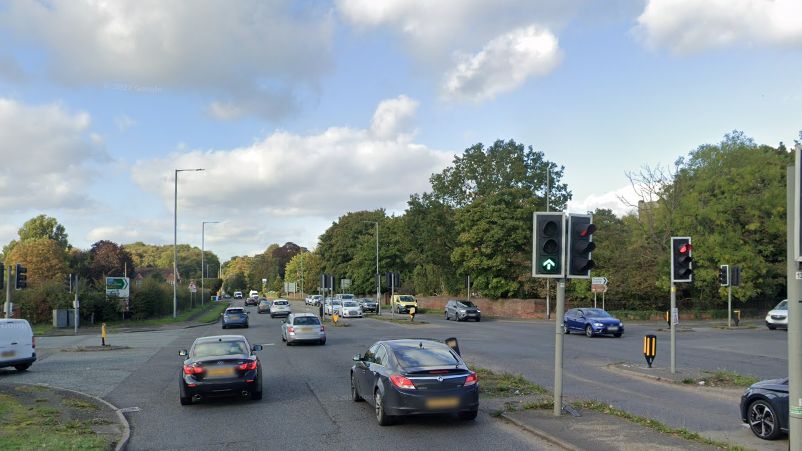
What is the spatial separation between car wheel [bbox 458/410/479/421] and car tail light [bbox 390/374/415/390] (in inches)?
43.0

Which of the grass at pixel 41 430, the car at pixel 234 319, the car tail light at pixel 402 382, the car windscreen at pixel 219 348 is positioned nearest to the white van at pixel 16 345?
the grass at pixel 41 430

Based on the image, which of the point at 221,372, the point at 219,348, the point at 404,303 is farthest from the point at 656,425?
the point at 404,303

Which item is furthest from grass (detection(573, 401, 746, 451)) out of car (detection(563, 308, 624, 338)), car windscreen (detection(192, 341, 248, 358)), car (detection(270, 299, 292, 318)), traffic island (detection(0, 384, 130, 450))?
car (detection(270, 299, 292, 318))

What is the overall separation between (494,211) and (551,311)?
9.16 m

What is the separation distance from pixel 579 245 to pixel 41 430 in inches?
361

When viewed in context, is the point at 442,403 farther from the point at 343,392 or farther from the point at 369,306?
the point at 369,306

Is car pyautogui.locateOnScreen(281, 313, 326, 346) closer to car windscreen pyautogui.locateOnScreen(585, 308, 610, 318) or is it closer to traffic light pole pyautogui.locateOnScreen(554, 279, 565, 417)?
car windscreen pyautogui.locateOnScreen(585, 308, 610, 318)

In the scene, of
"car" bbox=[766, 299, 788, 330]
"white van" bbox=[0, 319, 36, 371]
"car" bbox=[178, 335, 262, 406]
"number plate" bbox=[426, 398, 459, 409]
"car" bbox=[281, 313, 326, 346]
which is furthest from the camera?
"car" bbox=[766, 299, 788, 330]

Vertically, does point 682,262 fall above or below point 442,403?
above

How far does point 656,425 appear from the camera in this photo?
33.0 ft

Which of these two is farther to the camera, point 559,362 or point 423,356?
point 423,356

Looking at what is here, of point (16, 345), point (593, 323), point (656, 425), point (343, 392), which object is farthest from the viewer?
point (593, 323)

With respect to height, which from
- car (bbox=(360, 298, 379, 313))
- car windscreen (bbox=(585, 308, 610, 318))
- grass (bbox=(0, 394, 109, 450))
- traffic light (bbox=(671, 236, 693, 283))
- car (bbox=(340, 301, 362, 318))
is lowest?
car (bbox=(360, 298, 379, 313))

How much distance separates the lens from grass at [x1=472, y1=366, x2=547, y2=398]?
1343 centimetres
